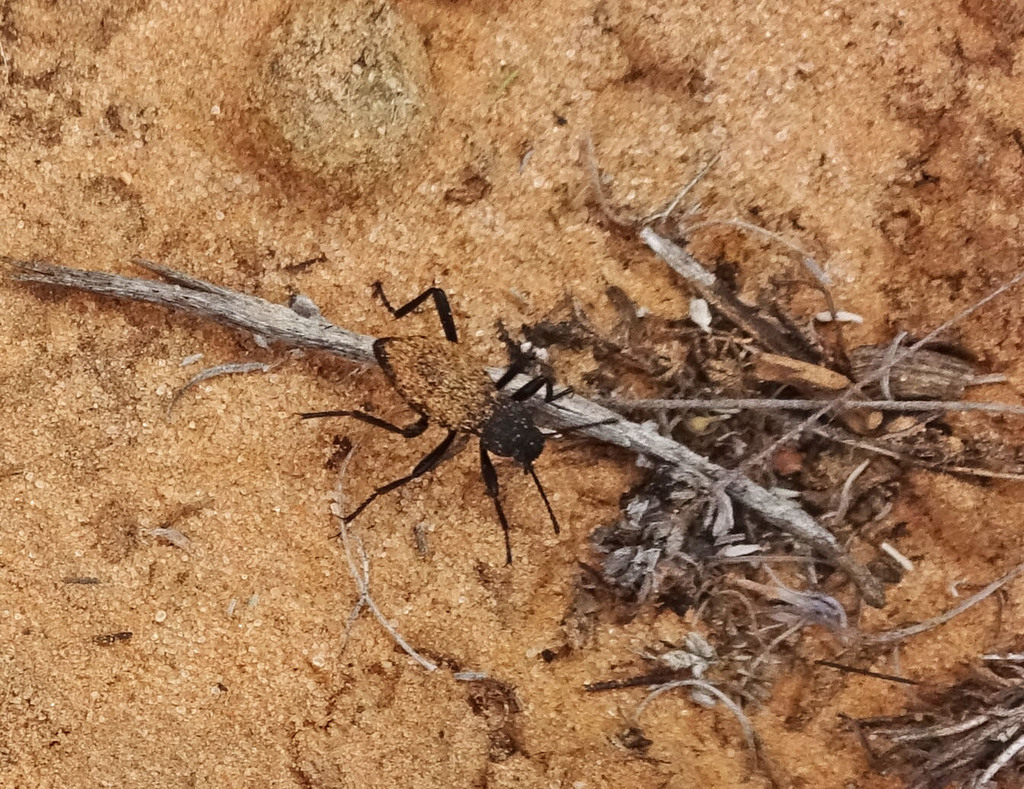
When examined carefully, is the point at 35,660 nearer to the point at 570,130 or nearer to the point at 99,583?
the point at 99,583

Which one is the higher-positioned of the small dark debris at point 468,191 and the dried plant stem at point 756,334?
the small dark debris at point 468,191

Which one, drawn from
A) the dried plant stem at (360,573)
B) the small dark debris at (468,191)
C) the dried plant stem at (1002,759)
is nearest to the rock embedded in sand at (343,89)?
the small dark debris at (468,191)

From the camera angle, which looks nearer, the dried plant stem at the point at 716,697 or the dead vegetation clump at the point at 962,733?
the dead vegetation clump at the point at 962,733

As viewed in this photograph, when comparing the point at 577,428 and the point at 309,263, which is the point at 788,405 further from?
the point at 309,263

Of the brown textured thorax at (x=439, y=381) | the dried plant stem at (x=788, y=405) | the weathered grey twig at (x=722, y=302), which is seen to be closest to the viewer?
the brown textured thorax at (x=439, y=381)

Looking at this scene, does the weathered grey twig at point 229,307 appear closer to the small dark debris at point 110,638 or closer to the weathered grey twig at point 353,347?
the weathered grey twig at point 353,347

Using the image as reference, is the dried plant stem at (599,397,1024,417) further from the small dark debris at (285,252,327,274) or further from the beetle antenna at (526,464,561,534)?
the small dark debris at (285,252,327,274)
